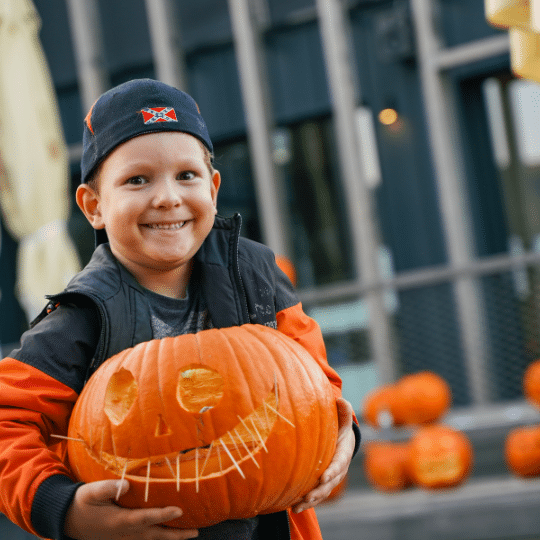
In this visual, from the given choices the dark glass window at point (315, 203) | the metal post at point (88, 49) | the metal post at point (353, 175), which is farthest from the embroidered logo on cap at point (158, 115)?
the metal post at point (88, 49)

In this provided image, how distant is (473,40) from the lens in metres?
4.95

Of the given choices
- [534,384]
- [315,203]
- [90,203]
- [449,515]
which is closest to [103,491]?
[90,203]

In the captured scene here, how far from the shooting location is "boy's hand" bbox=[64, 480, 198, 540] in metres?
1.02

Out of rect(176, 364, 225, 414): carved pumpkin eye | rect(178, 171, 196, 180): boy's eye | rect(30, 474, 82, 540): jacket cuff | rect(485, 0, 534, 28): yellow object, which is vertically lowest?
rect(30, 474, 82, 540): jacket cuff

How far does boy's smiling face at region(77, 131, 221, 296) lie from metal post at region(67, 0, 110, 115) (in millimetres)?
5073

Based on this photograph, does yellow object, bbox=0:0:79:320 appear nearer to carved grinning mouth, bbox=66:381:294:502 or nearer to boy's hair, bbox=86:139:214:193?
boy's hair, bbox=86:139:214:193

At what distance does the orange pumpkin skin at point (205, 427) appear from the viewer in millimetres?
1056

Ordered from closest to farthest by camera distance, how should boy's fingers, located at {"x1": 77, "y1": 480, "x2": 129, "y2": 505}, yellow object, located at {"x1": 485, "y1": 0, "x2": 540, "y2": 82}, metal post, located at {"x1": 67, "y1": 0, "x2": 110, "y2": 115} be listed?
boy's fingers, located at {"x1": 77, "y1": 480, "x2": 129, "y2": 505}
yellow object, located at {"x1": 485, "y1": 0, "x2": 540, "y2": 82}
metal post, located at {"x1": 67, "y1": 0, "x2": 110, "y2": 115}

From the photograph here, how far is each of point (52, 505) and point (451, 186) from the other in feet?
14.0

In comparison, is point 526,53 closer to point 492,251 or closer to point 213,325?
point 213,325

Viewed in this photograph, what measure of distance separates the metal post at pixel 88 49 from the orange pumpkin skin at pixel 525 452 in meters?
4.31

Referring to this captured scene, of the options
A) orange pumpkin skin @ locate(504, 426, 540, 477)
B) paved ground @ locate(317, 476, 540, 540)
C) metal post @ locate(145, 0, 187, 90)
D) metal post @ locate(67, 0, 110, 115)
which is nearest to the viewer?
paved ground @ locate(317, 476, 540, 540)

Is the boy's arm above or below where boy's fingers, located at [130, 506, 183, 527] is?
above

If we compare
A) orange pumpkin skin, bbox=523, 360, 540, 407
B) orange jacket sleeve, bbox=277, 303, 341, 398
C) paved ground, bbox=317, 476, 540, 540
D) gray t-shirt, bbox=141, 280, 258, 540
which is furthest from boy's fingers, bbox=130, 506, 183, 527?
orange pumpkin skin, bbox=523, 360, 540, 407
